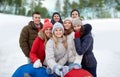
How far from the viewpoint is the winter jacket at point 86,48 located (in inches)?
225

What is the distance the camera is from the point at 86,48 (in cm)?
585

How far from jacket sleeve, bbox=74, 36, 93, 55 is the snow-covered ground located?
14.1ft

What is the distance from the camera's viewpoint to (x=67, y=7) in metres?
60.2

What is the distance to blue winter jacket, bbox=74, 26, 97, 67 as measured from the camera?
18.8 ft

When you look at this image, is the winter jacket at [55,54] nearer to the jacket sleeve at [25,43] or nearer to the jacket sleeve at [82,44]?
the jacket sleeve at [82,44]

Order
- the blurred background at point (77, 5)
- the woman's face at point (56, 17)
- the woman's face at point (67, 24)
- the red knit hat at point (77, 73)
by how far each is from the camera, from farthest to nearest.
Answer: the blurred background at point (77, 5) < the woman's face at point (56, 17) < the woman's face at point (67, 24) < the red knit hat at point (77, 73)

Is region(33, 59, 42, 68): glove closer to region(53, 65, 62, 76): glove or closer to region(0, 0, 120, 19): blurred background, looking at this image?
region(53, 65, 62, 76): glove

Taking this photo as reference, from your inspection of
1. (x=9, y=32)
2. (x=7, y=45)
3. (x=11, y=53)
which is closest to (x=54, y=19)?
(x=11, y=53)

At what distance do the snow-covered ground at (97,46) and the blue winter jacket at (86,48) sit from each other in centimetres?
403

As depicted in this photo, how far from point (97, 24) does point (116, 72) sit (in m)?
9.45

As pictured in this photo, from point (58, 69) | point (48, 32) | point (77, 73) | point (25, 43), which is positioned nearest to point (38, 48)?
point (48, 32)

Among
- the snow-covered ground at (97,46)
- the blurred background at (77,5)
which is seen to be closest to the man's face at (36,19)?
the snow-covered ground at (97,46)

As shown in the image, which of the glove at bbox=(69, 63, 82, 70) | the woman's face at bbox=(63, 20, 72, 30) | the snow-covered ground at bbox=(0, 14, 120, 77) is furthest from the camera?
the snow-covered ground at bbox=(0, 14, 120, 77)

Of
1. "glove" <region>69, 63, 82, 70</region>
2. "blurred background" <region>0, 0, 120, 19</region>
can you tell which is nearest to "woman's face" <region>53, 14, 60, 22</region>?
"glove" <region>69, 63, 82, 70</region>
